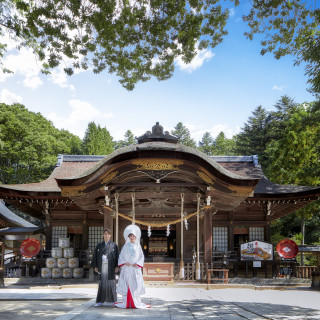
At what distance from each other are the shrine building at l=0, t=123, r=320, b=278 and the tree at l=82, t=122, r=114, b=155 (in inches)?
770

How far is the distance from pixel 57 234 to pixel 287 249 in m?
9.46

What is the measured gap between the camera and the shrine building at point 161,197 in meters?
12.0

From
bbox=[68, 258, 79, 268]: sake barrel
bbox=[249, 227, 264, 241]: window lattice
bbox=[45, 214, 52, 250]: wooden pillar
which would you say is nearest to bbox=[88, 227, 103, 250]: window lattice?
bbox=[45, 214, 52, 250]: wooden pillar

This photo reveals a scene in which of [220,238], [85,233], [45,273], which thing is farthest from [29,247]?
[220,238]

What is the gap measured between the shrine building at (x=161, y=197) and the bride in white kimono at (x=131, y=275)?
4.06 metres

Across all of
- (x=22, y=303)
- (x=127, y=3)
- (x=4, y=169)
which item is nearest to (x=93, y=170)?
(x=22, y=303)

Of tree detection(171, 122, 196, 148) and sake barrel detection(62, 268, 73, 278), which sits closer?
sake barrel detection(62, 268, 73, 278)

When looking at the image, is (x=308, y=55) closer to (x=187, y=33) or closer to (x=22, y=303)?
(x=187, y=33)

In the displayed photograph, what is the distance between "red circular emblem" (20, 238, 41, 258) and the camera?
15044 mm

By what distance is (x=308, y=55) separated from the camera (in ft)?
25.1

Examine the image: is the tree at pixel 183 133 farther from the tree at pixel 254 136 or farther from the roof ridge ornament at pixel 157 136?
the roof ridge ornament at pixel 157 136

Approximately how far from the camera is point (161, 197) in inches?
559

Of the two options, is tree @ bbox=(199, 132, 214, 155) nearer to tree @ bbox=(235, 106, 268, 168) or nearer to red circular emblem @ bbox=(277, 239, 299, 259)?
tree @ bbox=(235, 106, 268, 168)

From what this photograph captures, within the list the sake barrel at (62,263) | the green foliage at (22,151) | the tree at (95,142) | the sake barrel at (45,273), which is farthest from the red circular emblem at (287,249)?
the tree at (95,142)
